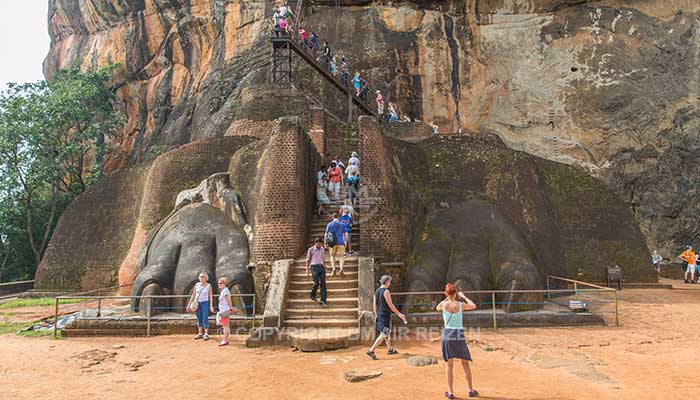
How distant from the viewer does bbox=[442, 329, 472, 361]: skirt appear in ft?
18.9

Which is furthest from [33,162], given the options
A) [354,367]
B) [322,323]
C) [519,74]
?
[519,74]

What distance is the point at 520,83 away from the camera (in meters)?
30.5

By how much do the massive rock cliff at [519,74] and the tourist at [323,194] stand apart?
11249 mm

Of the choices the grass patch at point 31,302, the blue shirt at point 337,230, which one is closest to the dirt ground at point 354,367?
the blue shirt at point 337,230

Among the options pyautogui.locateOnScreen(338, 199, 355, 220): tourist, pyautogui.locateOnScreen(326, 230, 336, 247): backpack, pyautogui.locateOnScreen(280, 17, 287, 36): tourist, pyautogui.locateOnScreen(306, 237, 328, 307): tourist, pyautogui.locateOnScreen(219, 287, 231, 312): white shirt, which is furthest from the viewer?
pyautogui.locateOnScreen(280, 17, 287, 36): tourist

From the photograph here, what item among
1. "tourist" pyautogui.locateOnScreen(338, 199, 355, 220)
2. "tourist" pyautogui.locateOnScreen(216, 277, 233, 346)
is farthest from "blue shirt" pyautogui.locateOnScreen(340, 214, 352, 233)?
"tourist" pyautogui.locateOnScreen(216, 277, 233, 346)

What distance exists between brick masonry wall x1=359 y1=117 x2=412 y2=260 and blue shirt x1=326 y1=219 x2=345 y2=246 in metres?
0.51

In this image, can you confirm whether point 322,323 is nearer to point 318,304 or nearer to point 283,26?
point 318,304

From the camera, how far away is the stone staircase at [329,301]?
901 centimetres

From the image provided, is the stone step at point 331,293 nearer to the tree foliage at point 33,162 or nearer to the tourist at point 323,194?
the tourist at point 323,194

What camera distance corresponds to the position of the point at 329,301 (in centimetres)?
953

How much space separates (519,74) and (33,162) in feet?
89.2

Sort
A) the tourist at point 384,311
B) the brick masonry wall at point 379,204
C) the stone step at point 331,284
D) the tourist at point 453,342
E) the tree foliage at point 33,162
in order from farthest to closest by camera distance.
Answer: the tree foliage at point 33,162 < the brick masonry wall at point 379,204 < the stone step at point 331,284 < the tourist at point 384,311 < the tourist at point 453,342

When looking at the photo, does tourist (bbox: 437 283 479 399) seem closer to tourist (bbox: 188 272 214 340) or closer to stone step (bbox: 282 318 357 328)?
stone step (bbox: 282 318 357 328)
